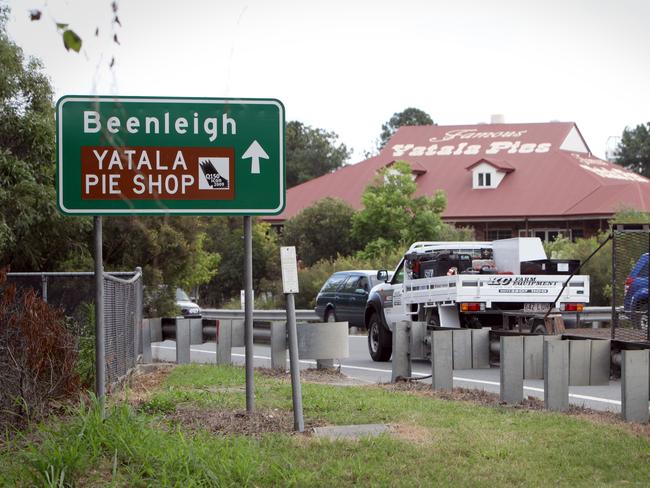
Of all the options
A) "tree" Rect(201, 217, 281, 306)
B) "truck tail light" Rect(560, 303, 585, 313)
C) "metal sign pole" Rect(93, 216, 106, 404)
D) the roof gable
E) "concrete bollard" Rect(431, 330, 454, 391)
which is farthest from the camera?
the roof gable

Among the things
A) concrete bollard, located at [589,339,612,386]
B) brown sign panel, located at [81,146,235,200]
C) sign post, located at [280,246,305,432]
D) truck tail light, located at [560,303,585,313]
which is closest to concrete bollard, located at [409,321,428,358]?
concrete bollard, located at [589,339,612,386]

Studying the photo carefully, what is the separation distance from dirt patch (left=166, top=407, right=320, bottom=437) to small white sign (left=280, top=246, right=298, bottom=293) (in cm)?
115

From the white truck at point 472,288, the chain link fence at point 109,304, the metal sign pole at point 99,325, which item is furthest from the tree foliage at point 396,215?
the metal sign pole at point 99,325

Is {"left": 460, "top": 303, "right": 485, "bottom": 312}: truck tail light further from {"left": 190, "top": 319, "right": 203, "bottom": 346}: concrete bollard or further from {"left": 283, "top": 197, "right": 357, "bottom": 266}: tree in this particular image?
{"left": 283, "top": 197, "right": 357, "bottom": 266}: tree

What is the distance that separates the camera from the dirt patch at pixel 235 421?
9227 millimetres

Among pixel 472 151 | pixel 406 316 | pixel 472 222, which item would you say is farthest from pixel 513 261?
pixel 472 151

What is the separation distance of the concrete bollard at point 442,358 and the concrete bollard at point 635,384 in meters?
3.08

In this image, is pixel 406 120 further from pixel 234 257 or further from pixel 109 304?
pixel 109 304

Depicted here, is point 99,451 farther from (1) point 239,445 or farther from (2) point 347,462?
(2) point 347,462

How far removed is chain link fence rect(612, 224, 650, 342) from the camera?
11.8m

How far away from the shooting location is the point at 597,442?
902 cm

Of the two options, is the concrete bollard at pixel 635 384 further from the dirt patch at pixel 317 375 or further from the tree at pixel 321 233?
the tree at pixel 321 233

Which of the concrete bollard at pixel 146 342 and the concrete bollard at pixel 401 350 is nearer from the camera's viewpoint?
the concrete bollard at pixel 401 350

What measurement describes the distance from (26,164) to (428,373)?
8.25 meters
